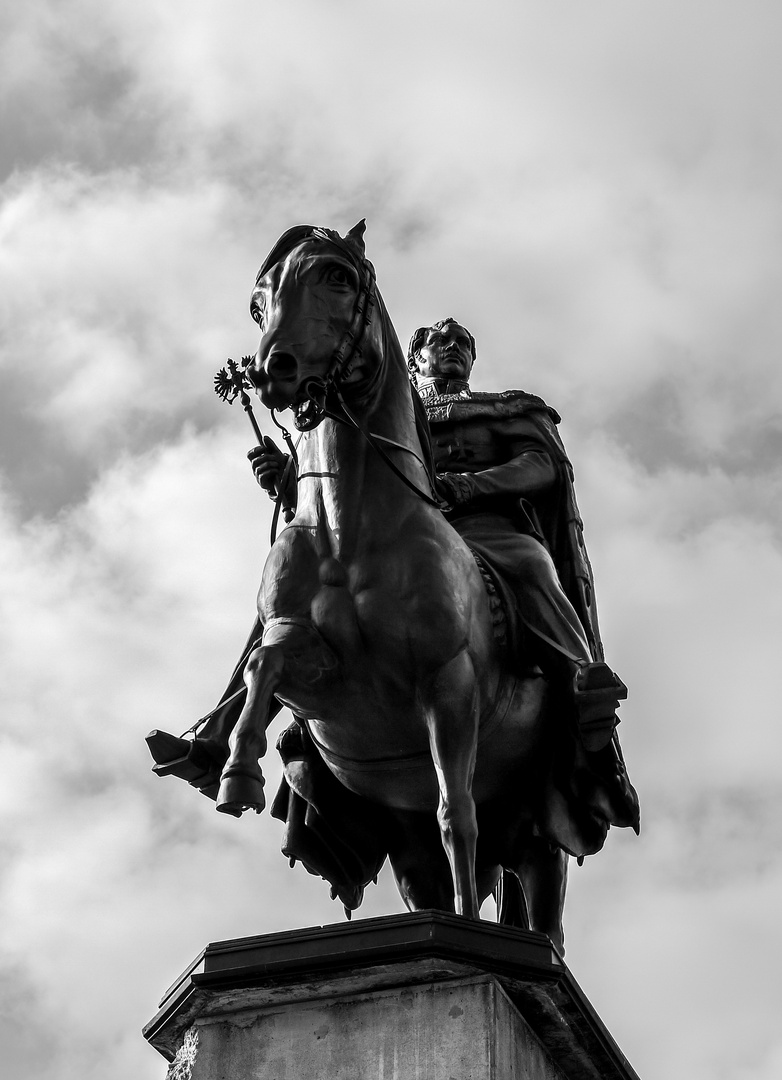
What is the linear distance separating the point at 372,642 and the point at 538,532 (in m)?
2.01

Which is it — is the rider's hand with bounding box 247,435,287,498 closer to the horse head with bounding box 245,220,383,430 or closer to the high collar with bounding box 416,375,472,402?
the horse head with bounding box 245,220,383,430

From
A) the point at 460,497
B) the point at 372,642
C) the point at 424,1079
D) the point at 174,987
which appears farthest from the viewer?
the point at 460,497

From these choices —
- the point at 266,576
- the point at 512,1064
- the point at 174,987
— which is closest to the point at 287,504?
the point at 266,576

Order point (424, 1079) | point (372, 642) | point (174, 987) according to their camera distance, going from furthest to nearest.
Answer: point (372, 642) → point (174, 987) → point (424, 1079)

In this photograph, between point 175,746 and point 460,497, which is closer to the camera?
point 175,746

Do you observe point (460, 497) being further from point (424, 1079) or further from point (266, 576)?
point (424, 1079)

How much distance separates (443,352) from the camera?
10969mm

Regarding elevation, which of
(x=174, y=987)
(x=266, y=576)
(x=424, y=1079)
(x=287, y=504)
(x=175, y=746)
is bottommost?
(x=424, y=1079)

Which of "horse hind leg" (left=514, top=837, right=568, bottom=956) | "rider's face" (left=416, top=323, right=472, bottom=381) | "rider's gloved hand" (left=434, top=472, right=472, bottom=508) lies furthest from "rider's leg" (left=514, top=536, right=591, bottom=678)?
"rider's face" (left=416, top=323, right=472, bottom=381)

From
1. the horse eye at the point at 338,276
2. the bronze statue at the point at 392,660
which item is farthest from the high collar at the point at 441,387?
the horse eye at the point at 338,276

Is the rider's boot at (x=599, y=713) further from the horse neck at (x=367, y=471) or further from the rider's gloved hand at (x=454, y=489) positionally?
the rider's gloved hand at (x=454, y=489)

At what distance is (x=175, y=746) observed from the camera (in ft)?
27.7

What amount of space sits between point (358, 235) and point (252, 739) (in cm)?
262

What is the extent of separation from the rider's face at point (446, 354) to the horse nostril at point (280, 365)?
2869 mm
